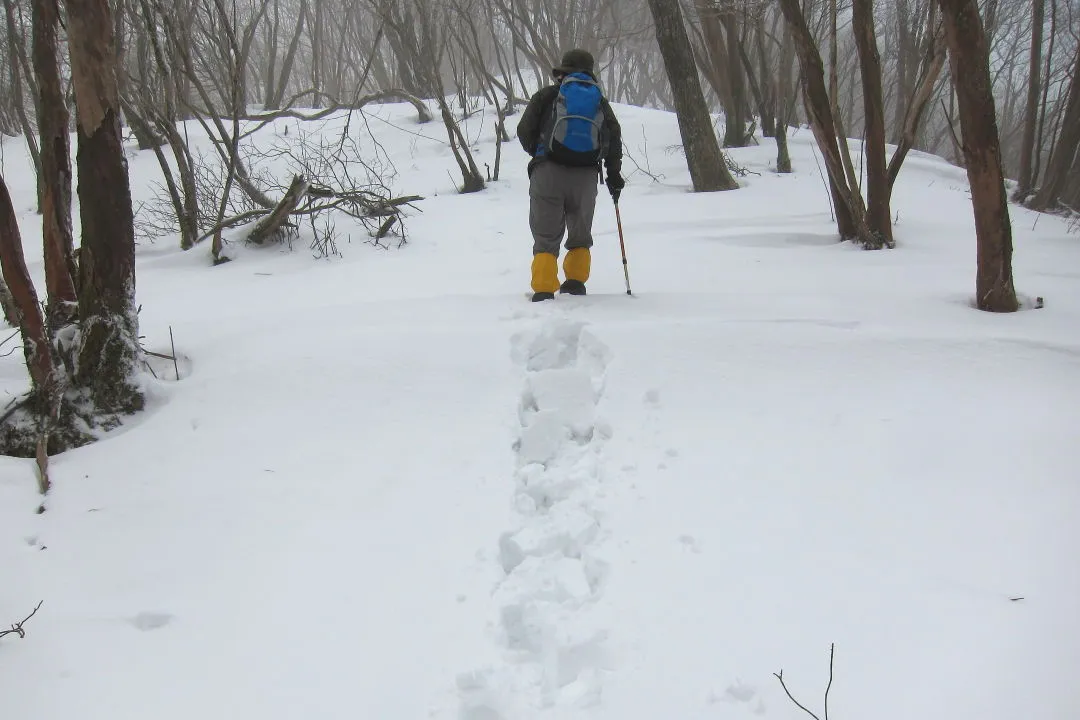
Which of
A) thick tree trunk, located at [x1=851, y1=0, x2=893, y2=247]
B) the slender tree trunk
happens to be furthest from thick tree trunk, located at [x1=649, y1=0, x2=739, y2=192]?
the slender tree trunk

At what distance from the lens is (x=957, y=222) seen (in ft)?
21.2

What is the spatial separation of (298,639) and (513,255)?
13.8 feet

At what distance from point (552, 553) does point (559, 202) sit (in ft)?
8.53

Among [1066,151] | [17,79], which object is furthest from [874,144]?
[17,79]

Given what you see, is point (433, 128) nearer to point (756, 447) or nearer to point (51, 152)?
point (51, 152)

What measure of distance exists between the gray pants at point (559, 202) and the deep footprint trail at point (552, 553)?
3.01ft

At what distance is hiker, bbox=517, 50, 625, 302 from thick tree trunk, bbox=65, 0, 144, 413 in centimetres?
221

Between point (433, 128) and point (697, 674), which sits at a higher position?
point (433, 128)

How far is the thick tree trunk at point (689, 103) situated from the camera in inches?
301

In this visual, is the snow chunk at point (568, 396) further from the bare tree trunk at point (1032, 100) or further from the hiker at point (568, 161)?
the bare tree trunk at point (1032, 100)

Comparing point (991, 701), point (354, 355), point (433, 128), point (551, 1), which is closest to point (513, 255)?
point (354, 355)

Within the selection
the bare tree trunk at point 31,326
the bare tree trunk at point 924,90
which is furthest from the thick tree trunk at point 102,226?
the bare tree trunk at point 924,90

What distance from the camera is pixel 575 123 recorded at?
14.0ft

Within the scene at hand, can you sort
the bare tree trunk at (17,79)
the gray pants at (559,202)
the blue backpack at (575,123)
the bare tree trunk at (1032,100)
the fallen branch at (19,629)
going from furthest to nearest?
1. the bare tree trunk at (1032,100)
2. the bare tree trunk at (17,79)
3. the gray pants at (559,202)
4. the blue backpack at (575,123)
5. the fallen branch at (19,629)
